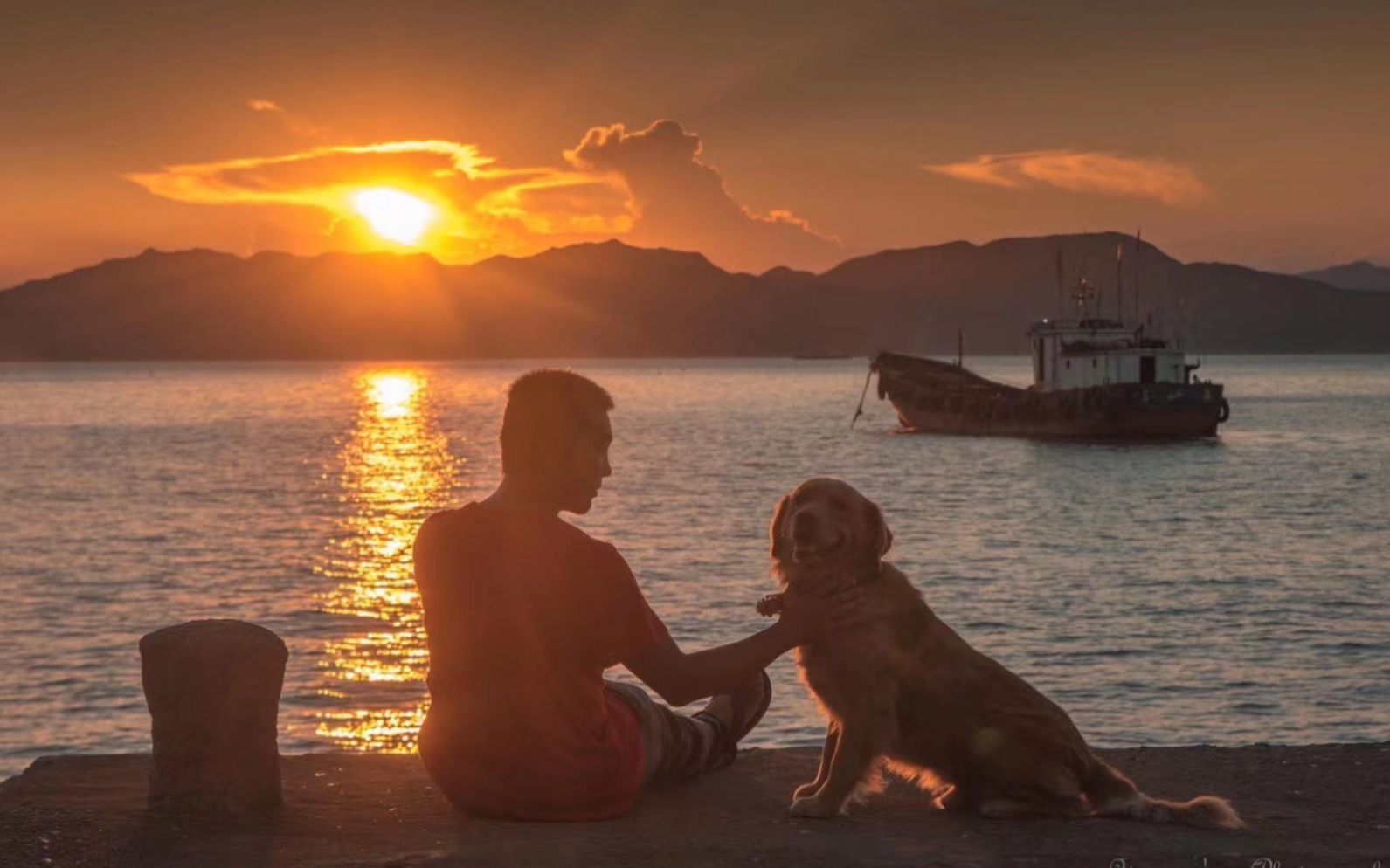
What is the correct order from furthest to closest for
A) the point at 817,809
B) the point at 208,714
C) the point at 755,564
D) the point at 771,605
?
the point at 755,564 < the point at 208,714 < the point at 817,809 < the point at 771,605


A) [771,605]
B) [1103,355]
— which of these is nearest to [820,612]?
[771,605]

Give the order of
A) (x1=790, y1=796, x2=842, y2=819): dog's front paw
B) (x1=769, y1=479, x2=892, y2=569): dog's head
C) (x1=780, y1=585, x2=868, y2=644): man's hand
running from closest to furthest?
(x1=780, y1=585, x2=868, y2=644): man's hand → (x1=769, y1=479, x2=892, y2=569): dog's head → (x1=790, y1=796, x2=842, y2=819): dog's front paw

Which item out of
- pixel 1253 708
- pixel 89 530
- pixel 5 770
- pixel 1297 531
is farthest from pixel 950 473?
pixel 5 770

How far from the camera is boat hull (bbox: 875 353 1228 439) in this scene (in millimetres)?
75438

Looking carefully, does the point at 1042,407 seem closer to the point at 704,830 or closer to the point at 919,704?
the point at 919,704

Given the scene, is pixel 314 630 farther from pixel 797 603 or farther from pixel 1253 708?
pixel 797 603

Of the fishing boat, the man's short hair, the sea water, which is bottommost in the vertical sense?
the sea water

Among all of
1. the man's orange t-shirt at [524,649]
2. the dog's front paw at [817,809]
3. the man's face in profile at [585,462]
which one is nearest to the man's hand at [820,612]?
the man's orange t-shirt at [524,649]

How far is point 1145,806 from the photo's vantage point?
561cm

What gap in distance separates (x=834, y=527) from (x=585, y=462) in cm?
97

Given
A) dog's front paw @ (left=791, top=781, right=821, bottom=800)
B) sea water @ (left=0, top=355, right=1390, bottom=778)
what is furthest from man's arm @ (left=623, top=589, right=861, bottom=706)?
sea water @ (left=0, top=355, right=1390, bottom=778)

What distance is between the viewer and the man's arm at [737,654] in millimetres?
5277

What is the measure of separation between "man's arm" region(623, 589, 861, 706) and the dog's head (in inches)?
6.1

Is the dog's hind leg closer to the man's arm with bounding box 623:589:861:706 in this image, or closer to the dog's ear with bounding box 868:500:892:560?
the man's arm with bounding box 623:589:861:706
